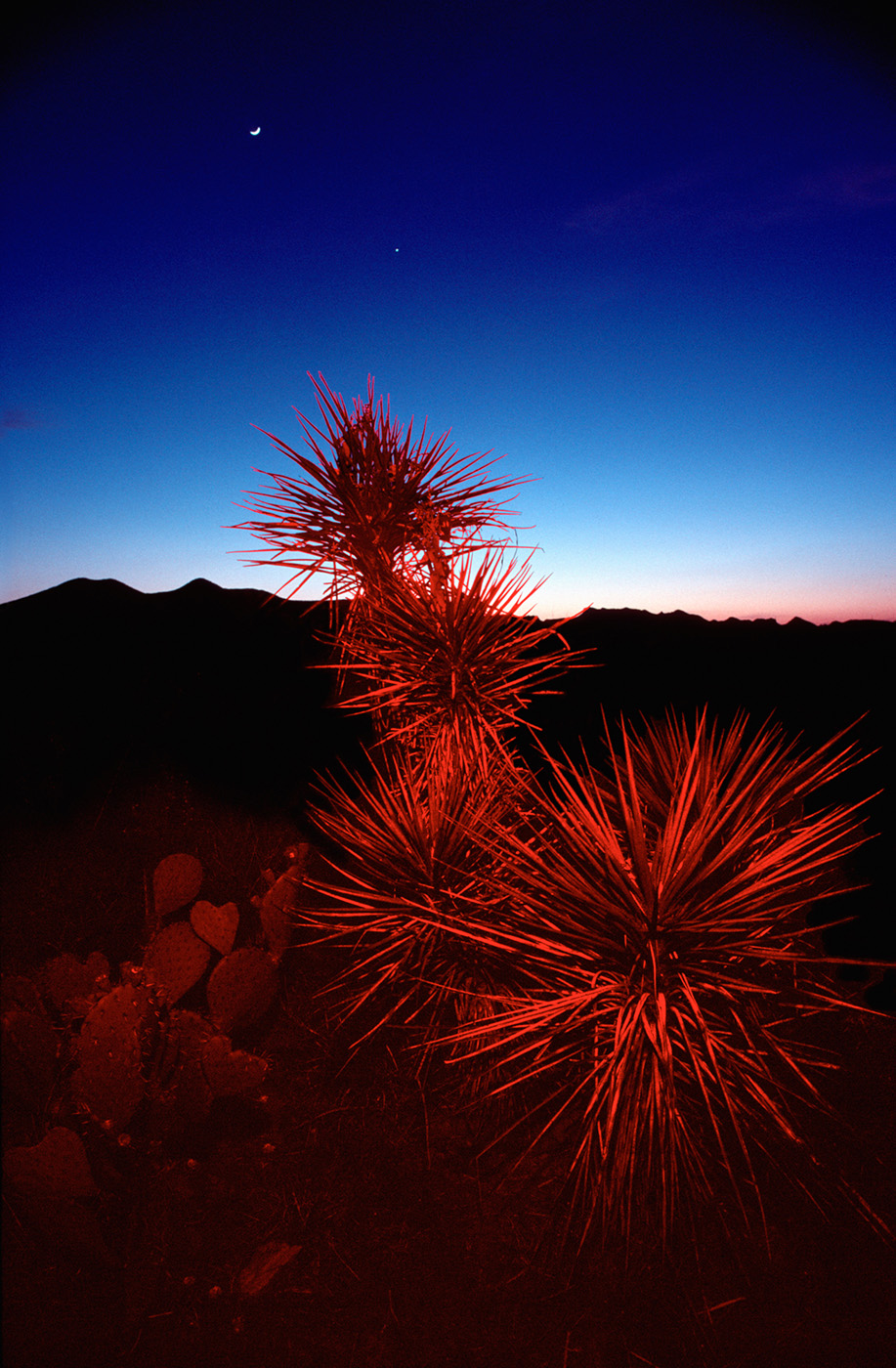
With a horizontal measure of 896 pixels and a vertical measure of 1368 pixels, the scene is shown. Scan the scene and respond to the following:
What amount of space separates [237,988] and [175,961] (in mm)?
236

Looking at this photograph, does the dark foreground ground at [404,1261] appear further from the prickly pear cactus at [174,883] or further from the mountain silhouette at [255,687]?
the mountain silhouette at [255,687]

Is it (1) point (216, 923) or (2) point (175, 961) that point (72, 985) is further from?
(1) point (216, 923)

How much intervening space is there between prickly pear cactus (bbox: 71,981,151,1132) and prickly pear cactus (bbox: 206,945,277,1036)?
35cm

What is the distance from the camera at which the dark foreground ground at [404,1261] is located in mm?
1185

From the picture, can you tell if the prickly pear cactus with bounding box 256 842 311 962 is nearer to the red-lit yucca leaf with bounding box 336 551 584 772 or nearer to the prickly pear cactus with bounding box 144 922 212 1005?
the prickly pear cactus with bounding box 144 922 212 1005

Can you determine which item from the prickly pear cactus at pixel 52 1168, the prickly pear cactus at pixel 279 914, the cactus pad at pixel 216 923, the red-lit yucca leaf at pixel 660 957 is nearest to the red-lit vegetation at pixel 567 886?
the red-lit yucca leaf at pixel 660 957

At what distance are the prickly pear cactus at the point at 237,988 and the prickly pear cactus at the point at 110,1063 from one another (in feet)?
1.14

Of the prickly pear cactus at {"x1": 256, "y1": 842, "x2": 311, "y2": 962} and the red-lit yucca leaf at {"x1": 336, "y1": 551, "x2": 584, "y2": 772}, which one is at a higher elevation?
the red-lit yucca leaf at {"x1": 336, "y1": 551, "x2": 584, "y2": 772}

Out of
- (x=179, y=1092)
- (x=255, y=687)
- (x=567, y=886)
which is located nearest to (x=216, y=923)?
(x=179, y=1092)

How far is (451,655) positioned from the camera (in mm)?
1593

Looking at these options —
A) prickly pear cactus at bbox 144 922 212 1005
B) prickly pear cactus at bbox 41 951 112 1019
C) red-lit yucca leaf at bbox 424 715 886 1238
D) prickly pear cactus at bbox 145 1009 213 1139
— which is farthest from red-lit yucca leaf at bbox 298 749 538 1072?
prickly pear cactus at bbox 41 951 112 1019

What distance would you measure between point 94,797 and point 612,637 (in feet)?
9.18

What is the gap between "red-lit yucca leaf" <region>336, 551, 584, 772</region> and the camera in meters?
1.54

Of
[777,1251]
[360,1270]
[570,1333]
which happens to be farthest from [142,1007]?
[777,1251]
